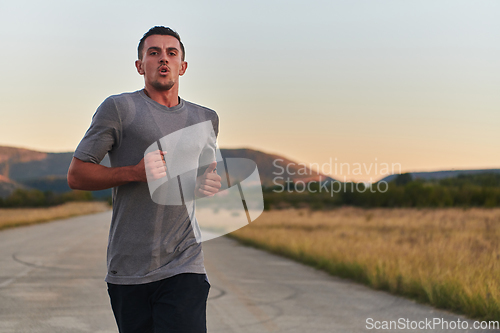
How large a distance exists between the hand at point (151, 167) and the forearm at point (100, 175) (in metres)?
0.02

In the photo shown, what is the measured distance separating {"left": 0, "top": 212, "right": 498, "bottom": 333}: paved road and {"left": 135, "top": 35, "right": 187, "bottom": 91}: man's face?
3680 millimetres

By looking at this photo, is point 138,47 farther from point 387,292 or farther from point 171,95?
point 387,292

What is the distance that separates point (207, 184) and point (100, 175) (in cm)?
57

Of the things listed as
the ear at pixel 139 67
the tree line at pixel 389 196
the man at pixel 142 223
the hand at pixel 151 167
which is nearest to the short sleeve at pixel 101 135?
the man at pixel 142 223

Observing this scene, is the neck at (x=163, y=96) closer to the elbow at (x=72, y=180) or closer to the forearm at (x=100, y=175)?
the forearm at (x=100, y=175)

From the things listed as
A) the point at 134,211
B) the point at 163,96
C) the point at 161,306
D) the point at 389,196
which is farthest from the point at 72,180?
the point at 389,196

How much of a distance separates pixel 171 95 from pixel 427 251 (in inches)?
407

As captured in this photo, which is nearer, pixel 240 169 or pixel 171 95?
pixel 171 95

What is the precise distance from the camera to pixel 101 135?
2699 millimetres

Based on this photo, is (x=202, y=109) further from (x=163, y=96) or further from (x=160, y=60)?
(x=160, y=60)

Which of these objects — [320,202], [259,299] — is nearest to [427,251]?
[259,299]

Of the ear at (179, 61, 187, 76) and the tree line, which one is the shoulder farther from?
the tree line

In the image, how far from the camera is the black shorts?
281cm

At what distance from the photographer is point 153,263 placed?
9.21ft
